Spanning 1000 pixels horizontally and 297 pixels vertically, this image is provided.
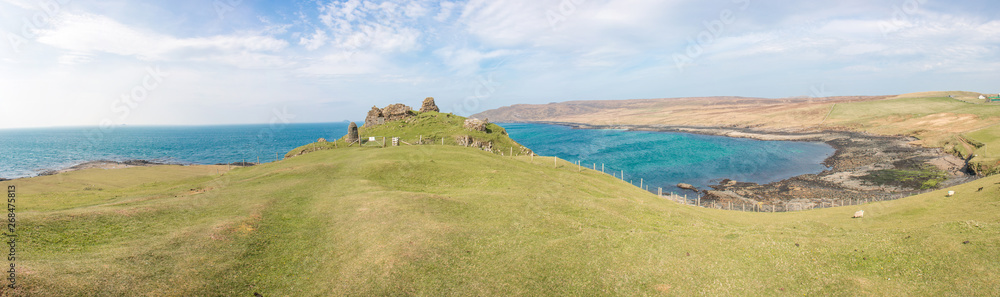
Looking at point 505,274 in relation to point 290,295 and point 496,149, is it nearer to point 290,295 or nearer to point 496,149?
point 290,295

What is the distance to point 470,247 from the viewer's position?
671 inches

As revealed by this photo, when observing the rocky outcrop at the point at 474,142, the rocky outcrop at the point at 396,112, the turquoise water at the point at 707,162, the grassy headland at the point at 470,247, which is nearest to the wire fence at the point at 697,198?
the rocky outcrop at the point at 474,142

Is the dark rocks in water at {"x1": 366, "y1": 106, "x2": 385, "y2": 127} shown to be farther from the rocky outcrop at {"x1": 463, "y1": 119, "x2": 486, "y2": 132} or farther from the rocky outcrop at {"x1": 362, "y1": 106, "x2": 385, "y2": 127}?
the rocky outcrop at {"x1": 463, "y1": 119, "x2": 486, "y2": 132}

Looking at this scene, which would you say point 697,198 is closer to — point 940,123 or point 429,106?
point 429,106

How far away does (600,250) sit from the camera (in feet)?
54.6

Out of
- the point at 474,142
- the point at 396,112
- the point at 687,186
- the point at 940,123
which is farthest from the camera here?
the point at 940,123

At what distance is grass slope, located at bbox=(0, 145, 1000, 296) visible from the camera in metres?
Answer: 12.8

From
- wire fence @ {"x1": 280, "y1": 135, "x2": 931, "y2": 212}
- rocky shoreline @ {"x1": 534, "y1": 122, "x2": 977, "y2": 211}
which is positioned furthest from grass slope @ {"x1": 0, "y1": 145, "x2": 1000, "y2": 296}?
rocky shoreline @ {"x1": 534, "y1": 122, "x2": 977, "y2": 211}

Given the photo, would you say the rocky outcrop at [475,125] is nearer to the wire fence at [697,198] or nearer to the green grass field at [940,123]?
the wire fence at [697,198]

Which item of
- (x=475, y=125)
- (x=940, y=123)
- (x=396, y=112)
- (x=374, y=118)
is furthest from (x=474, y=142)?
(x=940, y=123)

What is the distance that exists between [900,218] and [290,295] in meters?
30.6

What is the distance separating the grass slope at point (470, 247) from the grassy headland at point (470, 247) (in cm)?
8

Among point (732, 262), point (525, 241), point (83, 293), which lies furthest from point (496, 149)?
point (83, 293)

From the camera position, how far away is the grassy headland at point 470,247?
12.8 meters
